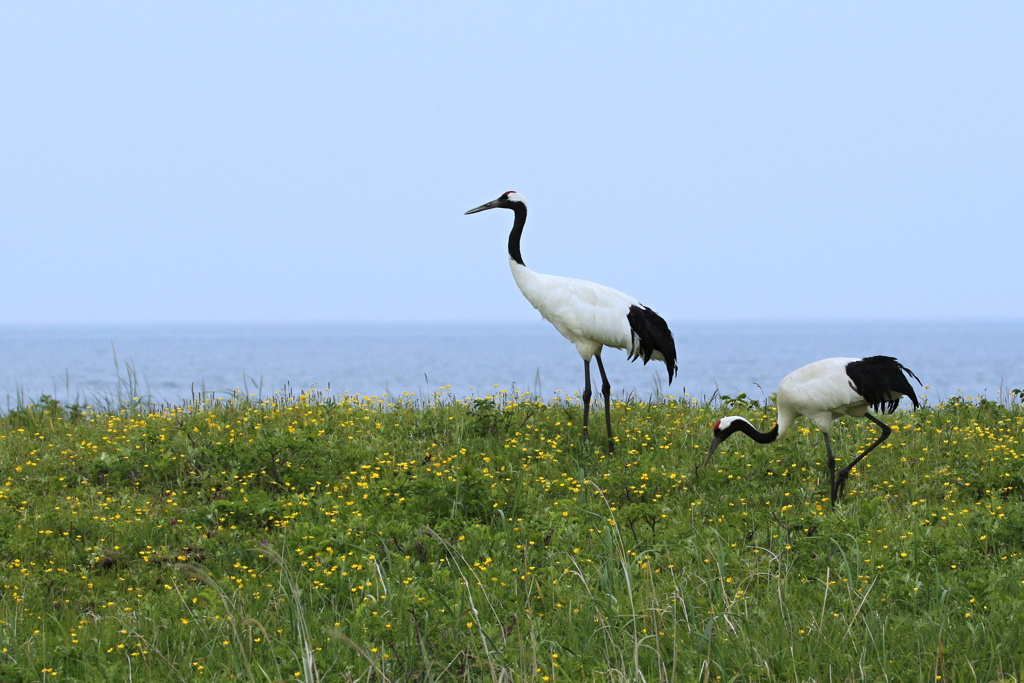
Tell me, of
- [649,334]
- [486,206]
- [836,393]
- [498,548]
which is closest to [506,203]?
[486,206]

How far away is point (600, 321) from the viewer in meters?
10.4

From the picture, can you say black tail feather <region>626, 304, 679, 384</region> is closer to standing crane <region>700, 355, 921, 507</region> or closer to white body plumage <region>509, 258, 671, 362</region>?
white body plumage <region>509, 258, 671, 362</region>

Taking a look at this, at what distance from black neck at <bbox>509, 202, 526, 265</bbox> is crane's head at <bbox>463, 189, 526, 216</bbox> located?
1 cm

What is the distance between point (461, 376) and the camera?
61.4 meters

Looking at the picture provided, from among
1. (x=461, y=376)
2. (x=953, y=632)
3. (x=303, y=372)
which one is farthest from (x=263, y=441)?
(x=303, y=372)

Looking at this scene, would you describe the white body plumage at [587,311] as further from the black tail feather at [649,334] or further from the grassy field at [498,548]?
the grassy field at [498,548]

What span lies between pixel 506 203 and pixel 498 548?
549 centimetres

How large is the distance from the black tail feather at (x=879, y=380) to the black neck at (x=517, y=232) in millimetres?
4326

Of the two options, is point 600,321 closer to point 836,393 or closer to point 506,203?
point 506,203

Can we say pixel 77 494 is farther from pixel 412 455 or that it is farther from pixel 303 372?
pixel 303 372

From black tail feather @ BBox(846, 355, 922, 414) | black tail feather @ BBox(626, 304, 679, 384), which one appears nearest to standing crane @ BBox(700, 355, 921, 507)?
black tail feather @ BBox(846, 355, 922, 414)

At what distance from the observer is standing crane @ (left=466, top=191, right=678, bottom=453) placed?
33.9ft

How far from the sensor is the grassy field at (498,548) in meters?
5.06

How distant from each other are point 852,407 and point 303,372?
6537cm
